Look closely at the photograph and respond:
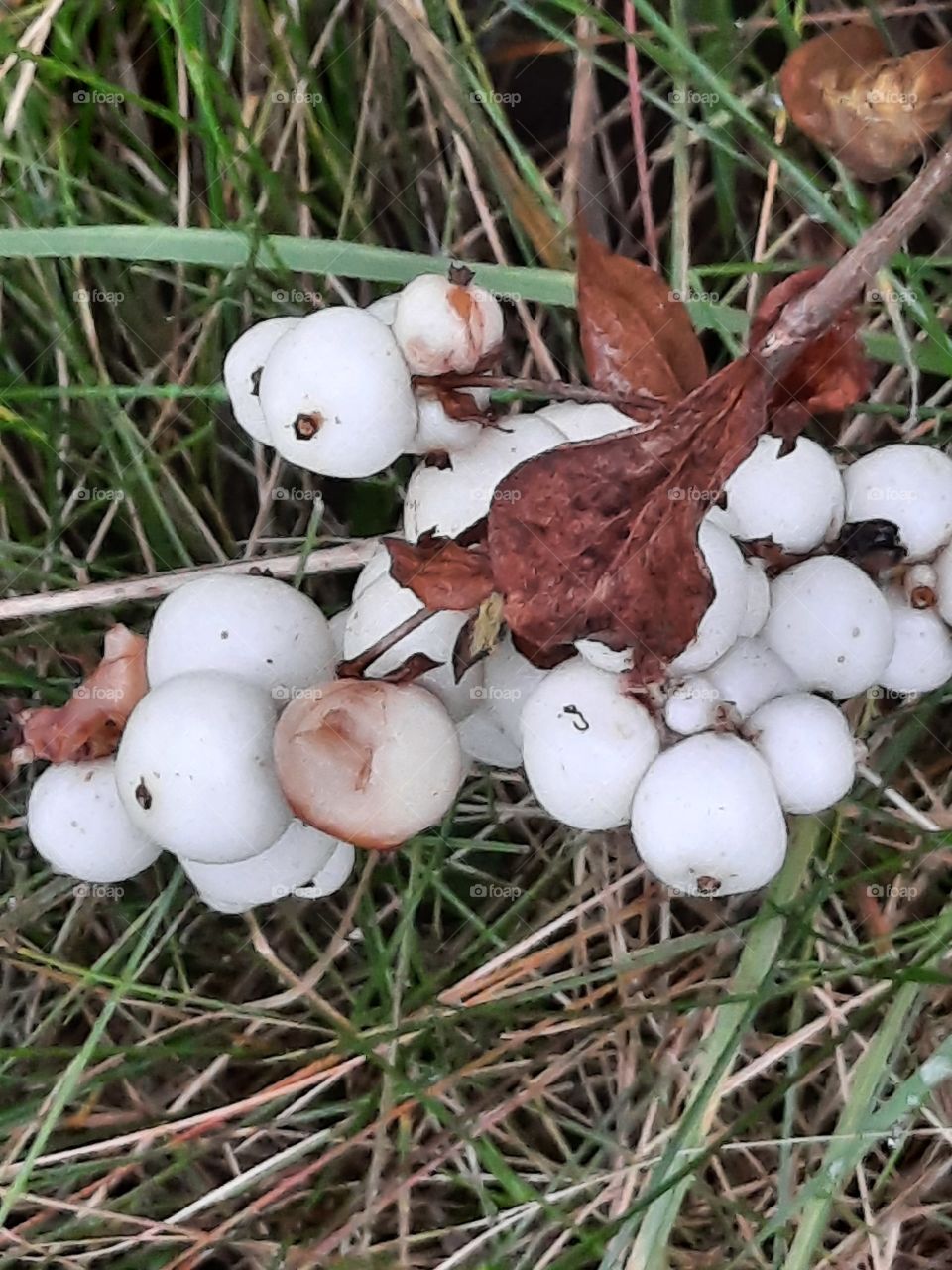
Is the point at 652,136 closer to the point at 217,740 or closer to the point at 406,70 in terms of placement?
the point at 406,70

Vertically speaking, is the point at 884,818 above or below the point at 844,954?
above

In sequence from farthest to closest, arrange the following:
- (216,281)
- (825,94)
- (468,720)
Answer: (216,281), (825,94), (468,720)

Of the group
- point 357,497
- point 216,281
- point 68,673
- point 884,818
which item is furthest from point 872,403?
point 68,673

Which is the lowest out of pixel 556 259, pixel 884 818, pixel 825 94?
pixel 884 818

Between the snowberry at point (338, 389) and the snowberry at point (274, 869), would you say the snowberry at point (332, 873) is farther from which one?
the snowberry at point (338, 389)

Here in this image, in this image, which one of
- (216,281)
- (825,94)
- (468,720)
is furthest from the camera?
(216,281)

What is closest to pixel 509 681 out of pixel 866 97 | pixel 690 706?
pixel 690 706

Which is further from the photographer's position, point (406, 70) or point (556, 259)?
point (406, 70)
